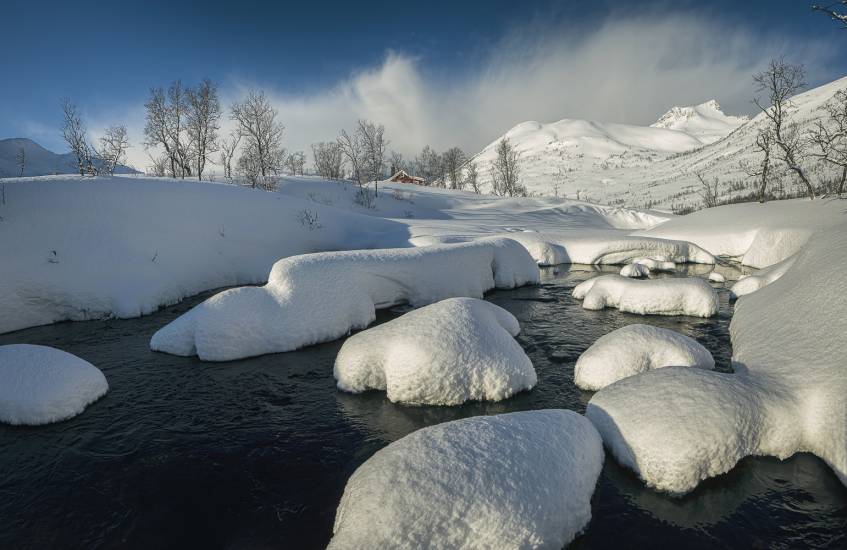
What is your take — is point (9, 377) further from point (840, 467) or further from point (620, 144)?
point (620, 144)

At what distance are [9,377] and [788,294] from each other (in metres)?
14.4

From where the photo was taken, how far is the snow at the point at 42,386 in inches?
251

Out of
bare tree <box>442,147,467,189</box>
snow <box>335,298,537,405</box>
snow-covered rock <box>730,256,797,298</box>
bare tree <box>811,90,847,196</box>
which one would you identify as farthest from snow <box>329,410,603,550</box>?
bare tree <box>442,147,467,189</box>

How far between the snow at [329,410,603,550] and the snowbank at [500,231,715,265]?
17902 millimetres

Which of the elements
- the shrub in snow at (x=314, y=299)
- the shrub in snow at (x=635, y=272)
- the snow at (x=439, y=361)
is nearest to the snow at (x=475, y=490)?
the snow at (x=439, y=361)

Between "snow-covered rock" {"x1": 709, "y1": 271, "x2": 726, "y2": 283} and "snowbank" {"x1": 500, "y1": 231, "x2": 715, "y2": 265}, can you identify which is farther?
"snowbank" {"x1": 500, "y1": 231, "x2": 715, "y2": 265}

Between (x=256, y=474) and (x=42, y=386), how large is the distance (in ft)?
14.4

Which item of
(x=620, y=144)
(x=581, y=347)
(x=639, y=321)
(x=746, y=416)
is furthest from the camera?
(x=620, y=144)

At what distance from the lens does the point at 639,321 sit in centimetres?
1087

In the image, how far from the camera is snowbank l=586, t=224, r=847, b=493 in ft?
15.3

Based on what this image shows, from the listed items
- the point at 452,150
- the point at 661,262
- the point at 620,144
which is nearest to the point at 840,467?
the point at 661,262

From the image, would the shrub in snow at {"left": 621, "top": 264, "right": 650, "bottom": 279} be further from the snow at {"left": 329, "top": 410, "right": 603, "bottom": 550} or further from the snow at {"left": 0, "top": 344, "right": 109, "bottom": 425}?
the snow at {"left": 0, "top": 344, "right": 109, "bottom": 425}

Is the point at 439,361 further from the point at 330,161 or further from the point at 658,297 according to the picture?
the point at 330,161

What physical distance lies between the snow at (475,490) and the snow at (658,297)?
27.2ft
